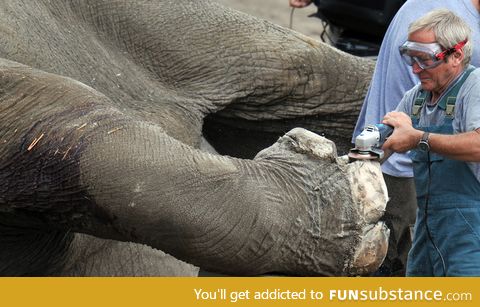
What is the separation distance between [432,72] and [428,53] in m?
0.05

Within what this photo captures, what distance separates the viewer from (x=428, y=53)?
2967 millimetres

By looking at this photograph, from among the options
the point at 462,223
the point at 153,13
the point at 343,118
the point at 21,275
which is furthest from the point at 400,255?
the point at 21,275

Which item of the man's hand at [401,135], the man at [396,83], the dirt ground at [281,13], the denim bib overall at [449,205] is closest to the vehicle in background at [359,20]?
the man at [396,83]

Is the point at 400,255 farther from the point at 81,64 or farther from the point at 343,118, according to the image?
the point at 81,64

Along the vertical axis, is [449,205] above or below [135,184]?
below

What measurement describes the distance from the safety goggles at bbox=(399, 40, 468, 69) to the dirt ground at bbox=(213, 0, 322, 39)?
12.6 ft

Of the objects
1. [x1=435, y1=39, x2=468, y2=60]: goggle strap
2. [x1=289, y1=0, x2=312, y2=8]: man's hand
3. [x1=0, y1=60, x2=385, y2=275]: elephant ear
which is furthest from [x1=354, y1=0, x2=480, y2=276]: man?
[x1=289, y1=0, x2=312, y2=8]: man's hand

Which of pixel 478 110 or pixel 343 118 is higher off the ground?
pixel 478 110

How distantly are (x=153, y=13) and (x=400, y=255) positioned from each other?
41.6 inches

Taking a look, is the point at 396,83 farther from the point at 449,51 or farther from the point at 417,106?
the point at 449,51

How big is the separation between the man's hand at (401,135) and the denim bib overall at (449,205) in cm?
11

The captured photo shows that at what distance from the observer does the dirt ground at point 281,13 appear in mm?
7074

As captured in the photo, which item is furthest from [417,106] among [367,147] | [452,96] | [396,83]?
[396,83]

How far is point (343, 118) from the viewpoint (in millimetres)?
3793
